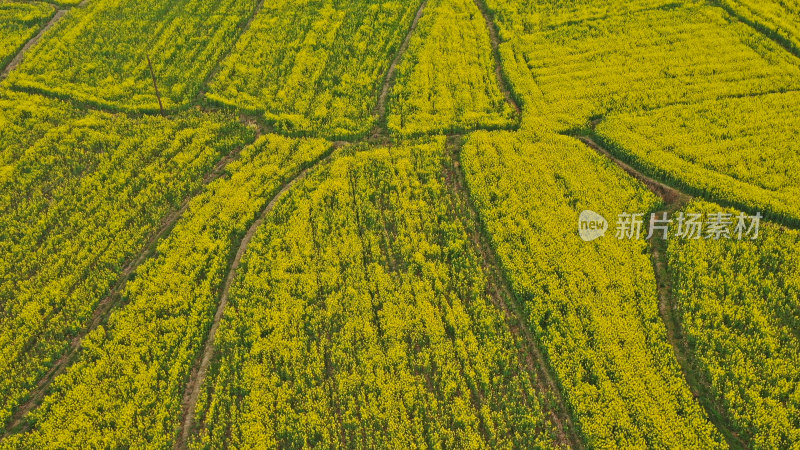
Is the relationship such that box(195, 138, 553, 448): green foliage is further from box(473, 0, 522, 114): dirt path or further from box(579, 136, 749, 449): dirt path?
box(473, 0, 522, 114): dirt path

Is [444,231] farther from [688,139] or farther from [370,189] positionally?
[688,139]

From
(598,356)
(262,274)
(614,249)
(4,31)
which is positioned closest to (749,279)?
(614,249)

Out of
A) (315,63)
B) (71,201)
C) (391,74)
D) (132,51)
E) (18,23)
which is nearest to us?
(71,201)

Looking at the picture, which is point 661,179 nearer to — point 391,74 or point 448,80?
point 448,80

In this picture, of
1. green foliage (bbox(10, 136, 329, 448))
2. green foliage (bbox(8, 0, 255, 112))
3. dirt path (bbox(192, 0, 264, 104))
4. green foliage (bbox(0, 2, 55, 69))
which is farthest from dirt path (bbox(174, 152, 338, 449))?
green foliage (bbox(0, 2, 55, 69))

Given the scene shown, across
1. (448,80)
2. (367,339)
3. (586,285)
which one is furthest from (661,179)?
(367,339)

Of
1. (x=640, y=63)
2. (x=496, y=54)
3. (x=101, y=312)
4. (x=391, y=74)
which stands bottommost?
(x=101, y=312)
